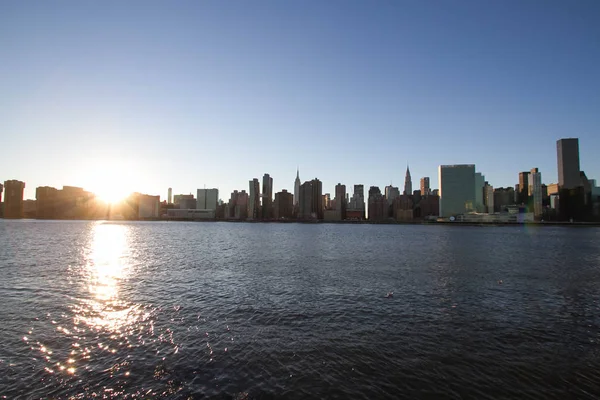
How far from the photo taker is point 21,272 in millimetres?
42562

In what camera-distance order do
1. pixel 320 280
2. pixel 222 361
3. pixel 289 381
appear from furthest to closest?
pixel 320 280 → pixel 222 361 → pixel 289 381

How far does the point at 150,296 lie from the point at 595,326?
36.6 m

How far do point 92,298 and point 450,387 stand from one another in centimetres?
3033

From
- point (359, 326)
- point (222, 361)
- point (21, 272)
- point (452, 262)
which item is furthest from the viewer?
point (452, 262)

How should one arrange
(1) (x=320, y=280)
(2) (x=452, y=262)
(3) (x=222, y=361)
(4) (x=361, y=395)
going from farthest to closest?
1. (2) (x=452, y=262)
2. (1) (x=320, y=280)
3. (3) (x=222, y=361)
4. (4) (x=361, y=395)

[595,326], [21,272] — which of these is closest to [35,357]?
[21,272]

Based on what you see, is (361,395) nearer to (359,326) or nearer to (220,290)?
(359,326)

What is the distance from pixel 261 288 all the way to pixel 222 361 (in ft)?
56.6

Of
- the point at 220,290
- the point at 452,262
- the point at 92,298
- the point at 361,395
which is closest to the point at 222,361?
the point at 361,395

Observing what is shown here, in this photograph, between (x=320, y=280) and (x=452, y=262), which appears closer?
(x=320, y=280)

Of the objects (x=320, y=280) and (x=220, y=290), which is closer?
(x=220, y=290)

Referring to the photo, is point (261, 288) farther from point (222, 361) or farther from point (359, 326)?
point (222, 361)

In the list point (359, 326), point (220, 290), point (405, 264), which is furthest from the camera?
point (405, 264)

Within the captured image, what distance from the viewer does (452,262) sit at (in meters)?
57.9
